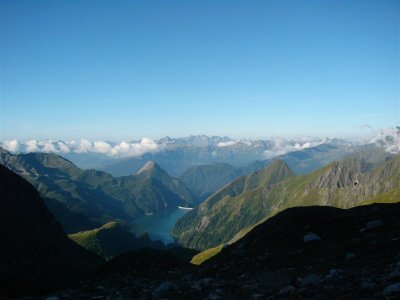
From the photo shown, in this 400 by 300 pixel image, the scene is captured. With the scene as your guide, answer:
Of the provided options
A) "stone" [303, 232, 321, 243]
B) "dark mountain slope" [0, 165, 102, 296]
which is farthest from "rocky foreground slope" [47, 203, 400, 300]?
"dark mountain slope" [0, 165, 102, 296]

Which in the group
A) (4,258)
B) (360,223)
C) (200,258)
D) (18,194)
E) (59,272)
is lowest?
(200,258)

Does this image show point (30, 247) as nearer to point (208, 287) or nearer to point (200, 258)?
point (208, 287)

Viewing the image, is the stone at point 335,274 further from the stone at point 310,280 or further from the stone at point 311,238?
the stone at point 311,238

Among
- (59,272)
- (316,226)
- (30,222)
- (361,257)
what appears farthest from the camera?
→ (30,222)

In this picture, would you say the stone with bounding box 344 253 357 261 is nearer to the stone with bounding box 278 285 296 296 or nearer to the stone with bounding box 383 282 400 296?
the stone with bounding box 278 285 296 296

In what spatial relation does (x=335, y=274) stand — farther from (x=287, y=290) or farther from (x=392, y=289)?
(x=392, y=289)

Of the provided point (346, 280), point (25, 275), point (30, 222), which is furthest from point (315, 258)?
point (30, 222)

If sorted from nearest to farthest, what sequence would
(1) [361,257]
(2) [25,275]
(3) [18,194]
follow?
(1) [361,257], (2) [25,275], (3) [18,194]
